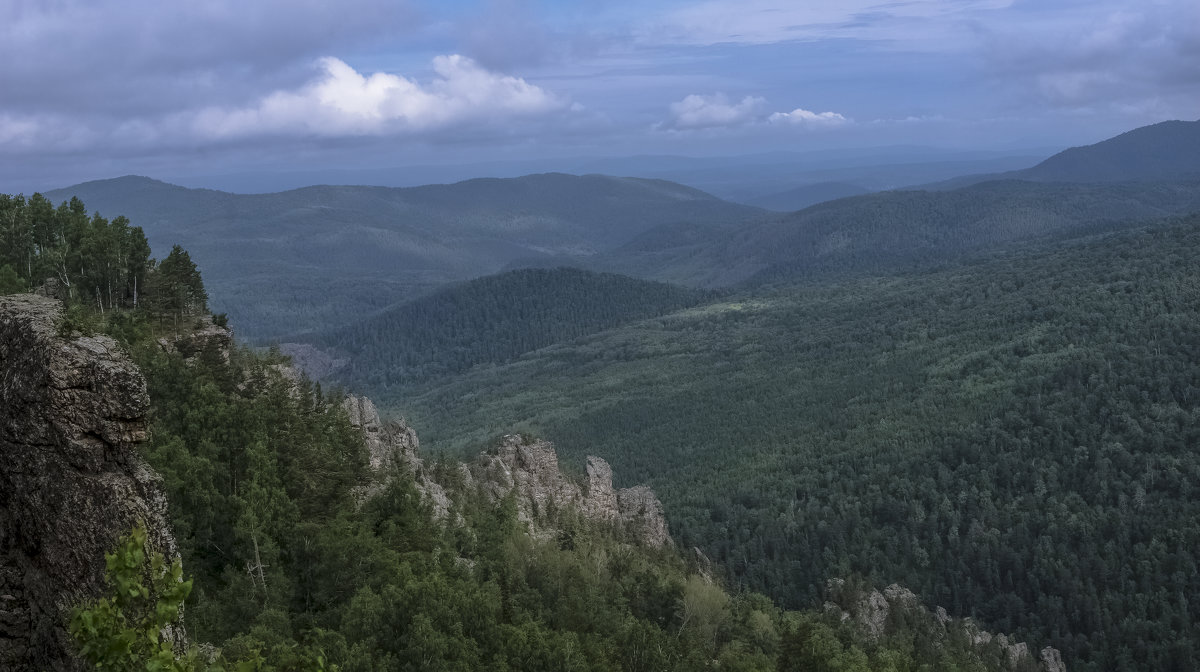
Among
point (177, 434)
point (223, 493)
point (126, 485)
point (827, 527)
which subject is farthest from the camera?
point (827, 527)

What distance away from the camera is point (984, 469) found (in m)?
130

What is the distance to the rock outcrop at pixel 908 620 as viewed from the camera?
81.4m

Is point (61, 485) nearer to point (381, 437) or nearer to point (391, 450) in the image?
point (391, 450)

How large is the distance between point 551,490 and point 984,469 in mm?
77352

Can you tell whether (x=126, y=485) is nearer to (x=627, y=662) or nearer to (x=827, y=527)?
(x=627, y=662)

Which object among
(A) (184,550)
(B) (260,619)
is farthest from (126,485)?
(A) (184,550)

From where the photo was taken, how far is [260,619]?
30859mm

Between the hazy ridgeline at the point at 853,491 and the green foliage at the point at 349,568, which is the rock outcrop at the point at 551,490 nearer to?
the hazy ridgeline at the point at 853,491

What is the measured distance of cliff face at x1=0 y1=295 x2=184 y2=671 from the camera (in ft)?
46.1

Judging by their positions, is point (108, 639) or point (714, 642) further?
point (714, 642)

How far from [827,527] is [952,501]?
64.2 ft

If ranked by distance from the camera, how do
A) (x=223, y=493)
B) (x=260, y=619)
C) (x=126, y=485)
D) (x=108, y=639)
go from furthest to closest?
1. (x=223, y=493)
2. (x=260, y=619)
3. (x=126, y=485)
4. (x=108, y=639)

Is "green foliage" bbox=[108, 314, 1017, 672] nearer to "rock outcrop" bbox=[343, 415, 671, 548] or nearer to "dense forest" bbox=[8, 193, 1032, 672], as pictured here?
"dense forest" bbox=[8, 193, 1032, 672]

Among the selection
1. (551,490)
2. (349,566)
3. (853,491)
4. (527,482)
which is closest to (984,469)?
(853,491)
